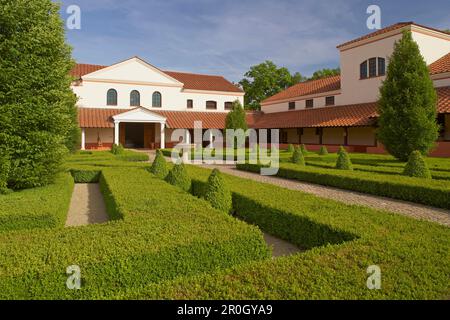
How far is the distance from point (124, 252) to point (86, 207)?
6.54 m

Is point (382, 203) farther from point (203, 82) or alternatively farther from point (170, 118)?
point (203, 82)

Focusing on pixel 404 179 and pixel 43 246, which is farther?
pixel 404 179

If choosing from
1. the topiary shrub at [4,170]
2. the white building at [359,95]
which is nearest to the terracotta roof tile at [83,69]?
the white building at [359,95]

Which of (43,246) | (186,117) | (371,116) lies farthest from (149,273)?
(186,117)

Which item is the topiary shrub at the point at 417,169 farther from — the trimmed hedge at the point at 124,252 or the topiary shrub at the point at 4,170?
the topiary shrub at the point at 4,170

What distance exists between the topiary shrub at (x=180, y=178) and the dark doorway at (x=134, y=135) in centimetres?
3152

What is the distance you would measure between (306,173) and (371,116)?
45.5 feet

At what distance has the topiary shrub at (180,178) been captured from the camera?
1096 cm

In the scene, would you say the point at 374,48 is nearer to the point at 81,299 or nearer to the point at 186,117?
the point at 186,117

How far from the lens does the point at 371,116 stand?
25.1m

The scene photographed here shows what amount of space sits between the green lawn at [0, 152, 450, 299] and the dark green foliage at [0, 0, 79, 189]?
241 cm

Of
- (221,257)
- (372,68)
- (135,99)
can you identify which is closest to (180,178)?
(221,257)

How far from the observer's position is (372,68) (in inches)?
1102
